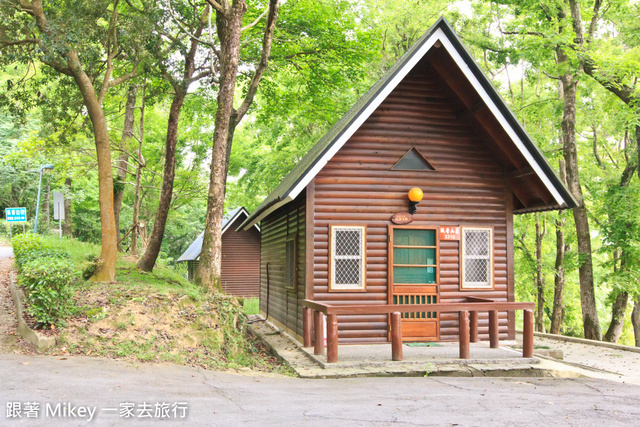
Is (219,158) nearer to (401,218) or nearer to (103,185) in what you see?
(103,185)

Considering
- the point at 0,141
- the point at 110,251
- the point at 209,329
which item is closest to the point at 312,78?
the point at 110,251

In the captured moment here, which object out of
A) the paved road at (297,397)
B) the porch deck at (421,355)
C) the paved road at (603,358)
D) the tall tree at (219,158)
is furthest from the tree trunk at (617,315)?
the tall tree at (219,158)

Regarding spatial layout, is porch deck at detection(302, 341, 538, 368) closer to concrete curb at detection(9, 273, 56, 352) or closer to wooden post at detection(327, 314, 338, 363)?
wooden post at detection(327, 314, 338, 363)

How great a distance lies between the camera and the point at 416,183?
1107 cm

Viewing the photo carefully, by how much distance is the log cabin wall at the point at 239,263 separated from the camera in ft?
91.1

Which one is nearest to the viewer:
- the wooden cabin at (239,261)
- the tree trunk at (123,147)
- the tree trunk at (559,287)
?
the tree trunk at (123,147)

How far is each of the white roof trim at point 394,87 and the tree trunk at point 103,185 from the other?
4.16m

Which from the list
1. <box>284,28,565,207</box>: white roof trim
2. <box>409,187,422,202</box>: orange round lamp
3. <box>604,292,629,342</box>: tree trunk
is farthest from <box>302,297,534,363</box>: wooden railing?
<box>604,292,629,342</box>: tree trunk

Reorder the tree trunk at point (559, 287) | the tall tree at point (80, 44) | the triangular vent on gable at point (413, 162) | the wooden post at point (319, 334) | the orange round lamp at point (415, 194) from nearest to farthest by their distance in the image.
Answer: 1. the wooden post at point (319, 334)
2. the orange round lamp at point (415, 194)
3. the tall tree at point (80, 44)
4. the triangular vent on gable at point (413, 162)
5. the tree trunk at point (559, 287)

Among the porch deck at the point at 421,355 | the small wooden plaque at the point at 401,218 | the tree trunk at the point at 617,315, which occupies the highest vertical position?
the small wooden plaque at the point at 401,218

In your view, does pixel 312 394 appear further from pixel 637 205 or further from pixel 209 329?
pixel 637 205

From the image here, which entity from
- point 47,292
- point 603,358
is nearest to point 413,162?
point 603,358

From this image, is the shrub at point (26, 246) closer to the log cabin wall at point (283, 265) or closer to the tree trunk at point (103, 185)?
the tree trunk at point (103, 185)

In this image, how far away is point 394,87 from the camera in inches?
399
